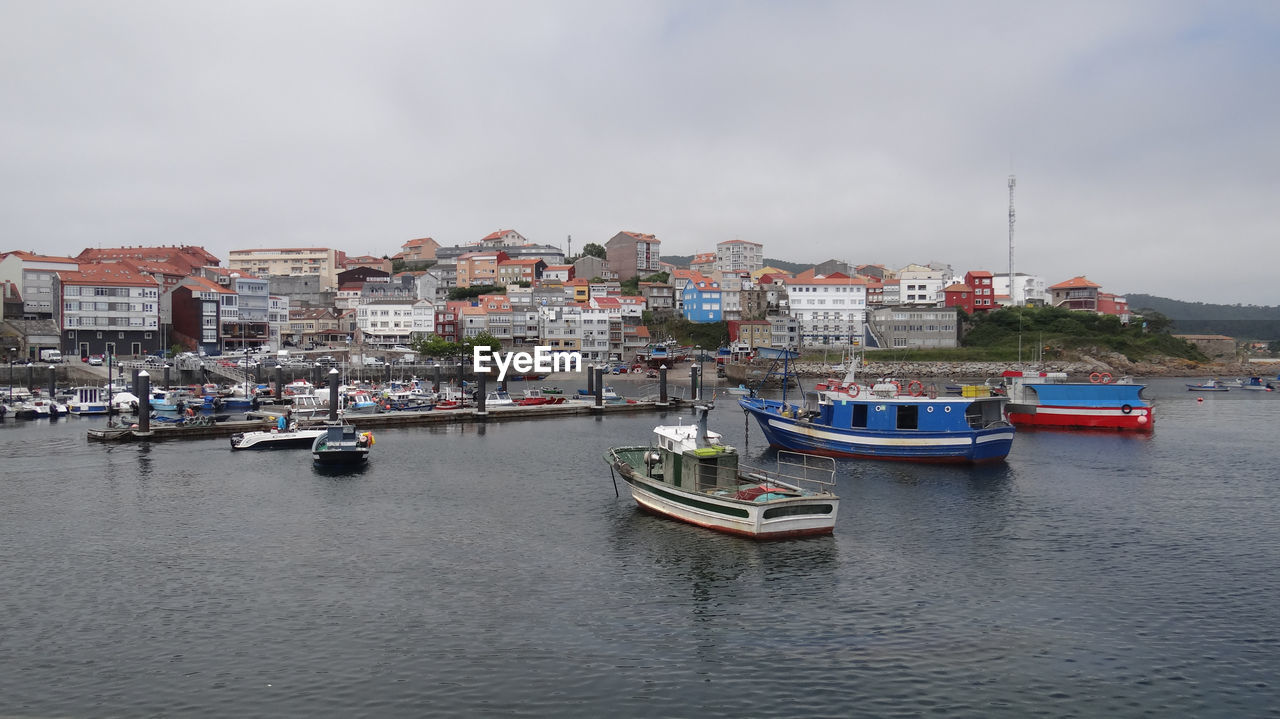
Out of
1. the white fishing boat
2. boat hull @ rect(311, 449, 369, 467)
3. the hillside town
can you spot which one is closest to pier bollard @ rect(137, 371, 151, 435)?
A: boat hull @ rect(311, 449, 369, 467)

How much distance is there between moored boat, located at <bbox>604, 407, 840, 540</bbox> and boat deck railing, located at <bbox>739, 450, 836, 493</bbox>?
0.19m

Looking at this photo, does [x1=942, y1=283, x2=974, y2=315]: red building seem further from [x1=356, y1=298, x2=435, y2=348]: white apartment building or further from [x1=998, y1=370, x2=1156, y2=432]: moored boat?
[x1=356, y1=298, x2=435, y2=348]: white apartment building

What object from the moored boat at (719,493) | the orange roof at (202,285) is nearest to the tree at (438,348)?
the orange roof at (202,285)

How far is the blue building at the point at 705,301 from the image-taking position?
118m

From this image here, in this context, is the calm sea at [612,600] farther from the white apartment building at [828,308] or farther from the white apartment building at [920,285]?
the white apartment building at [920,285]

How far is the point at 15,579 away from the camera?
19734mm

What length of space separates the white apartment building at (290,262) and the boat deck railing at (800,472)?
117 meters

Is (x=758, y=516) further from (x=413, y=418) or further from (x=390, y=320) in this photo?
(x=390, y=320)

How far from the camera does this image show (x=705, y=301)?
390 ft

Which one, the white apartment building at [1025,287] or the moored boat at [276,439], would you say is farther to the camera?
the white apartment building at [1025,287]

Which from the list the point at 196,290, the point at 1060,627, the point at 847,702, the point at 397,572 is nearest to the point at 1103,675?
the point at 1060,627

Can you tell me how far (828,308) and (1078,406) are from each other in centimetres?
6432

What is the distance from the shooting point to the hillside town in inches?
3388

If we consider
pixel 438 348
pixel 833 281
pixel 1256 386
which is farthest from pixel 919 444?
pixel 833 281
